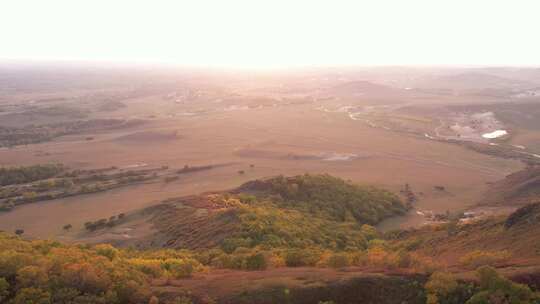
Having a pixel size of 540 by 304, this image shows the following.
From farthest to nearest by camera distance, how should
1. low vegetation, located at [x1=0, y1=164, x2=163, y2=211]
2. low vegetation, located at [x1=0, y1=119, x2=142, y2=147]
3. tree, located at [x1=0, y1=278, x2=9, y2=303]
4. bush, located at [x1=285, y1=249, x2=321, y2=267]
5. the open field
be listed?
low vegetation, located at [x1=0, y1=119, x2=142, y2=147] < low vegetation, located at [x1=0, y1=164, x2=163, y2=211] < the open field < bush, located at [x1=285, y1=249, x2=321, y2=267] < tree, located at [x1=0, y1=278, x2=9, y2=303]

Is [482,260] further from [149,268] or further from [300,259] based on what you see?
[149,268]

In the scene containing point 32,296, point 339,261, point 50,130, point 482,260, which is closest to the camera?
point 32,296

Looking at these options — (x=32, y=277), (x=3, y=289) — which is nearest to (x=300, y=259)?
(x=32, y=277)

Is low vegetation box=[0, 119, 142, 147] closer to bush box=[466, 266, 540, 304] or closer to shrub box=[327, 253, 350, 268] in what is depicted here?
shrub box=[327, 253, 350, 268]

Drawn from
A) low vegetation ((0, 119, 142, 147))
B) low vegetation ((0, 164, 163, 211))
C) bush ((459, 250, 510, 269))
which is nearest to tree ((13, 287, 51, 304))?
bush ((459, 250, 510, 269))

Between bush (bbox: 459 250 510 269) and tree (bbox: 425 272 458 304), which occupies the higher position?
tree (bbox: 425 272 458 304)

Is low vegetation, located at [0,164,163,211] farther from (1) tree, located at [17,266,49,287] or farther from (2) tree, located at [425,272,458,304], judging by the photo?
(2) tree, located at [425,272,458,304]

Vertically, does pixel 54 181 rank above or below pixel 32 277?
below

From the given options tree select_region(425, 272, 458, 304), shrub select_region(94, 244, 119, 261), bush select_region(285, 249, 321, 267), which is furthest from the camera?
shrub select_region(94, 244, 119, 261)

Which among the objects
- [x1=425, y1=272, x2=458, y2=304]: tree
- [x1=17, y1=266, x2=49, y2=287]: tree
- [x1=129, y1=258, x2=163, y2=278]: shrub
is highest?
[x1=425, y1=272, x2=458, y2=304]: tree

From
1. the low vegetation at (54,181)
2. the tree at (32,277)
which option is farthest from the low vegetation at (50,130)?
the tree at (32,277)

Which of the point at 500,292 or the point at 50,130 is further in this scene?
the point at 50,130

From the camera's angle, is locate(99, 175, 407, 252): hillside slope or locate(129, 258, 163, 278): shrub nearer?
locate(129, 258, 163, 278): shrub
